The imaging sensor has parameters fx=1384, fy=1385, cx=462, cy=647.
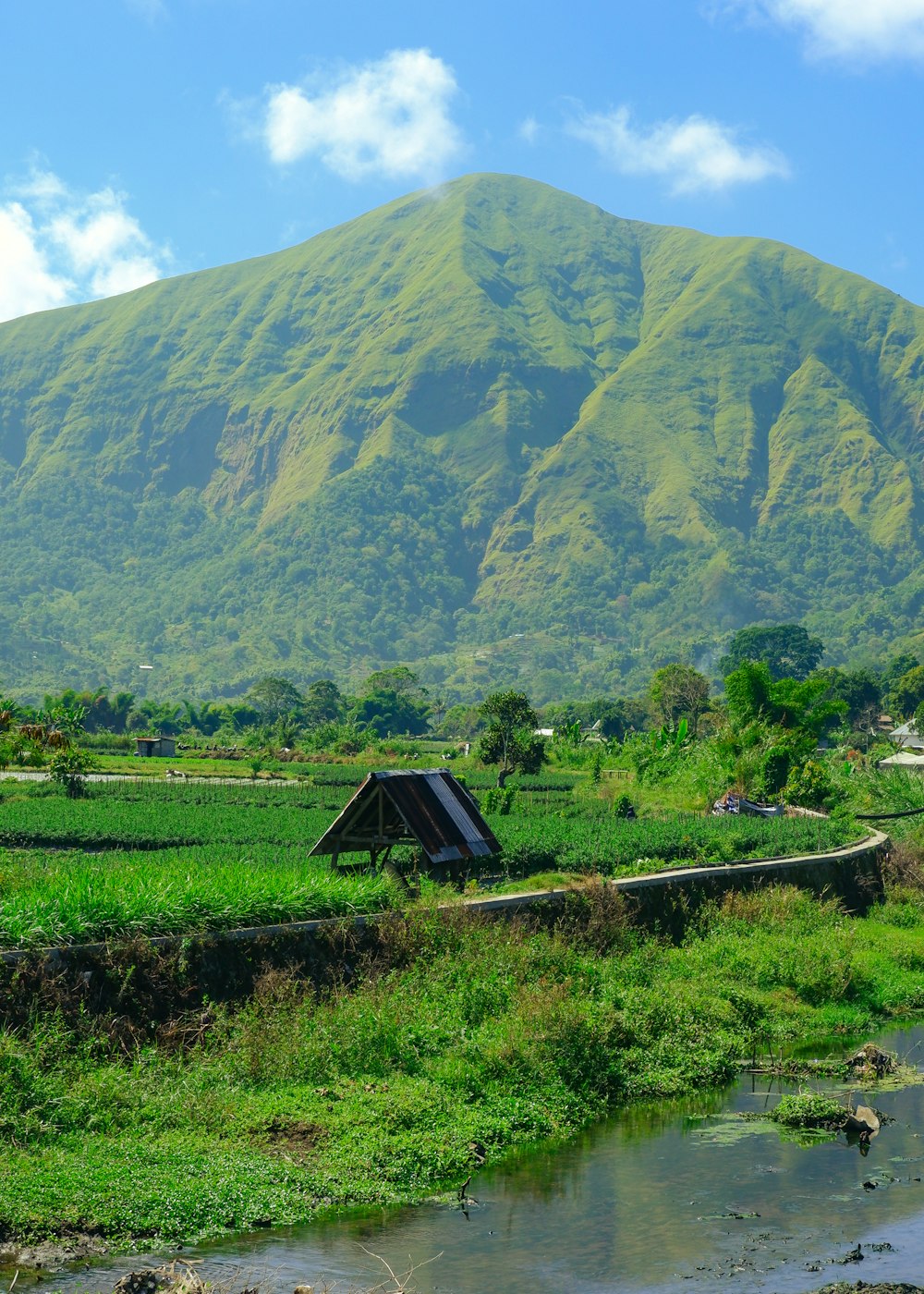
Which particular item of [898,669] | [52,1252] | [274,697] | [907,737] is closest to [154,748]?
[274,697]

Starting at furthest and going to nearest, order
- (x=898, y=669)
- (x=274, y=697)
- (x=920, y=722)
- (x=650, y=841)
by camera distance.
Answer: (x=898, y=669) < (x=274, y=697) < (x=920, y=722) < (x=650, y=841)

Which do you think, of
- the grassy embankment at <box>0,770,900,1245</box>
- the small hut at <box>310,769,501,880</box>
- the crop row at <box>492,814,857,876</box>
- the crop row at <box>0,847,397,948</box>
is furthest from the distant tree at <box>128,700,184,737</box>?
the crop row at <box>0,847,397,948</box>

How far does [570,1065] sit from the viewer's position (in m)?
18.1

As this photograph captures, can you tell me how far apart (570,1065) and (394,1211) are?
4.79 meters

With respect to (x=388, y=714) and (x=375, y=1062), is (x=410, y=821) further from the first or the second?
(x=388, y=714)

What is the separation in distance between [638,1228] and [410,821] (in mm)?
10494

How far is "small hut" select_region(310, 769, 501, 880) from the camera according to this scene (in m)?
23.6

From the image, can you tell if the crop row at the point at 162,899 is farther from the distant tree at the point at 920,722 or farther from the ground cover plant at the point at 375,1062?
the distant tree at the point at 920,722

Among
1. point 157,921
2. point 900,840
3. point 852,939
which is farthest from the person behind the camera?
point 900,840

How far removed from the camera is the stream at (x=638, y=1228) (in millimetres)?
12352

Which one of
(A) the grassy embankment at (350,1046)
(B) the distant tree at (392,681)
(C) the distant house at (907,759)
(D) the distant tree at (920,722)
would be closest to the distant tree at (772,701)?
(C) the distant house at (907,759)

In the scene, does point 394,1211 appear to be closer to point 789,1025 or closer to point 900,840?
point 789,1025

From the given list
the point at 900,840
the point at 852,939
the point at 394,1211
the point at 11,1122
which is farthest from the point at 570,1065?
the point at 900,840

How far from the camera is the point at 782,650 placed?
187 meters
